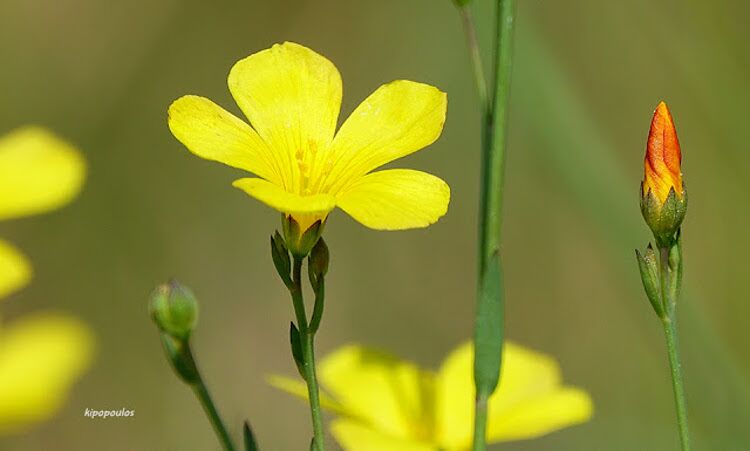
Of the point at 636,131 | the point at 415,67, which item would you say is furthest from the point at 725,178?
the point at 415,67

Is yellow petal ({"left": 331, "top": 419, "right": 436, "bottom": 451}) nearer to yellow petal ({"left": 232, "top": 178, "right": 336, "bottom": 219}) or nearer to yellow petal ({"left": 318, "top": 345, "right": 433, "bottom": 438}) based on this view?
yellow petal ({"left": 318, "top": 345, "right": 433, "bottom": 438})

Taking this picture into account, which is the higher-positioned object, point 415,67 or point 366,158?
point 415,67

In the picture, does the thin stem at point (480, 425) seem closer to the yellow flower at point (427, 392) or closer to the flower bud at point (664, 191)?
the flower bud at point (664, 191)

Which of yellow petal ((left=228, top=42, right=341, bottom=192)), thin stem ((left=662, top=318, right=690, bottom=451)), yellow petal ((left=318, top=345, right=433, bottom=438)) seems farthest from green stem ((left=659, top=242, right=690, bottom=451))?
yellow petal ((left=318, top=345, right=433, bottom=438))

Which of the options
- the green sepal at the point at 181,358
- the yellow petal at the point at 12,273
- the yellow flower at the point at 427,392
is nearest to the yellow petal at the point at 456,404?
the yellow flower at the point at 427,392

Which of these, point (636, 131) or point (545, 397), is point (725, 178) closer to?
point (636, 131)

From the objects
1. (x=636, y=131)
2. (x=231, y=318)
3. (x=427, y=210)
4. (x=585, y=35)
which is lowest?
(x=231, y=318)

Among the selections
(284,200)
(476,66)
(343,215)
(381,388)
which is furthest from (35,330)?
(343,215)
